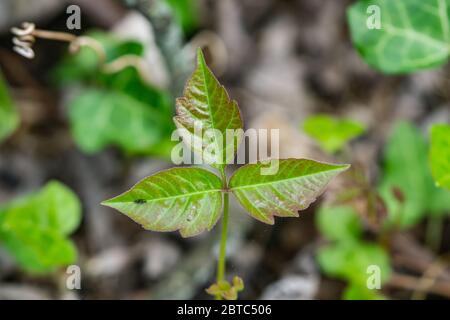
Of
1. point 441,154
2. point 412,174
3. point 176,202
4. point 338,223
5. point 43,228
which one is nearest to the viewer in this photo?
point 176,202

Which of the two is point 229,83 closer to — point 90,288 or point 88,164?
point 88,164

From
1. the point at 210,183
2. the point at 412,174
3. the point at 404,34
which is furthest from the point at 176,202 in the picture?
the point at 412,174

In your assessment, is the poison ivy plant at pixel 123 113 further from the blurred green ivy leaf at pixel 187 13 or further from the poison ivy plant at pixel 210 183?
the poison ivy plant at pixel 210 183

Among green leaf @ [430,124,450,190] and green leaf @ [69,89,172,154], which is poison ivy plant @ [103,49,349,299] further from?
green leaf @ [69,89,172,154]

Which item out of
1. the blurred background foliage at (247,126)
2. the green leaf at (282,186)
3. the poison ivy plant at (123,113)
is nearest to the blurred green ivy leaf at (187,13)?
the blurred background foliage at (247,126)

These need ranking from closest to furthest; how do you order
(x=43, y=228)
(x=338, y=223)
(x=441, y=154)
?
(x=441, y=154)
(x=43, y=228)
(x=338, y=223)

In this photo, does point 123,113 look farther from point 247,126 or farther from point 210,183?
point 210,183

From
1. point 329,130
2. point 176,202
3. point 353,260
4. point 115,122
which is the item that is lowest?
point 353,260
